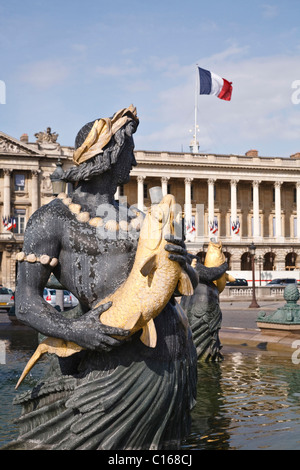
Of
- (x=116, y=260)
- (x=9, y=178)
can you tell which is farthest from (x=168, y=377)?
(x=9, y=178)

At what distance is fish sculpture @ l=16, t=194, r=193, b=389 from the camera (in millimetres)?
2729

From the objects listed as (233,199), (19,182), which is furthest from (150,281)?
(233,199)

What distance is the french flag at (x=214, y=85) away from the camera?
46719 millimetres

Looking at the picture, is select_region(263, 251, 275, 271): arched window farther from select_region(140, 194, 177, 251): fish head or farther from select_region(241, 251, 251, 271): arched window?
select_region(140, 194, 177, 251): fish head

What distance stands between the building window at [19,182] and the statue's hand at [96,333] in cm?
6086

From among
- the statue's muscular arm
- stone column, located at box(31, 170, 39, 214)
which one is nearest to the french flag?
stone column, located at box(31, 170, 39, 214)

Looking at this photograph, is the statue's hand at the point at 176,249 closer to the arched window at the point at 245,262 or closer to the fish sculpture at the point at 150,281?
the fish sculpture at the point at 150,281

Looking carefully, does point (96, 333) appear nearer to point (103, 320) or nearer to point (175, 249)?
point (103, 320)

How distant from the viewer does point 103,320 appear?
2.81 metres

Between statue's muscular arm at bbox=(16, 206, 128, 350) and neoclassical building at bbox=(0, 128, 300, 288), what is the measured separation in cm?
5842

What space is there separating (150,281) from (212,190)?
6544cm

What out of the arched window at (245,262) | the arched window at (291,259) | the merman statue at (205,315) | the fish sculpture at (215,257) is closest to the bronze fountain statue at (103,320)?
the fish sculpture at (215,257)

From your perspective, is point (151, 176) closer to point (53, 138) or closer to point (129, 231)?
point (53, 138)
